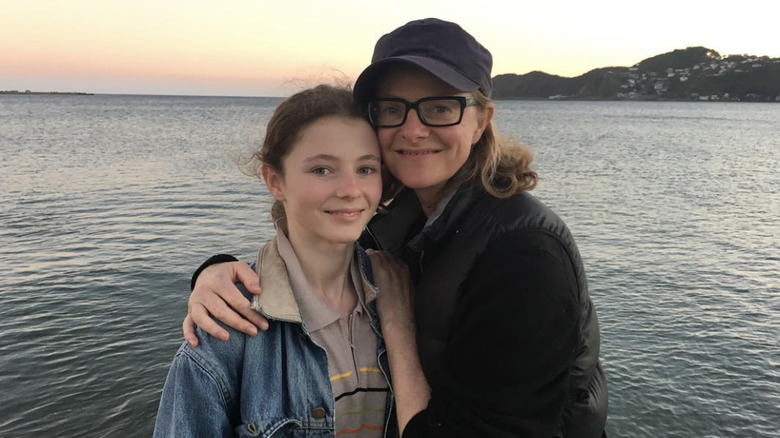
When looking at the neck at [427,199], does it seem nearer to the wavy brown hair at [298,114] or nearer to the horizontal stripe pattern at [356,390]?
the wavy brown hair at [298,114]

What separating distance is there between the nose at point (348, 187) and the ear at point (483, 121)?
791mm

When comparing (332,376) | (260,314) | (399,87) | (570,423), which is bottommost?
(570,423)

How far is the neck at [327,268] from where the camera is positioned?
2949mm

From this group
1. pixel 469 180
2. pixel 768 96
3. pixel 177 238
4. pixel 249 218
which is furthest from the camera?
pixel 768 96

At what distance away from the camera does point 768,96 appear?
175m

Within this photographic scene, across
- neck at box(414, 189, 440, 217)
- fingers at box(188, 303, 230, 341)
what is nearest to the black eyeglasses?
neck at box(414, 189, 440, 217)

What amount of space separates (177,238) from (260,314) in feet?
51.3

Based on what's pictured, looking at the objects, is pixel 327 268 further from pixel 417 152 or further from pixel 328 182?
pixel 417 152

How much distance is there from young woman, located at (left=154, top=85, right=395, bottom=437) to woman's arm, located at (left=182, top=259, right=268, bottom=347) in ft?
0.16

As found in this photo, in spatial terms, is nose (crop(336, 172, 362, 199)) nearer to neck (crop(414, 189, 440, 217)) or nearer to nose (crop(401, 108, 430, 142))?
nose (crop(401, 108, 430, 142))

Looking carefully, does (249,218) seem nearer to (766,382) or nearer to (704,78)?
(766,382)

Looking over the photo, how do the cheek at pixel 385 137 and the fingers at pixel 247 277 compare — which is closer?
the fingers at pixel 247 277

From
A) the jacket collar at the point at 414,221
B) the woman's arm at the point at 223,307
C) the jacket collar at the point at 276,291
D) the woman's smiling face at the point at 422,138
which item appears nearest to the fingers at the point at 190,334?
the woman's arm at the point at 223,307

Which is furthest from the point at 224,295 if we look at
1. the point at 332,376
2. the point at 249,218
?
the point at 249,218
